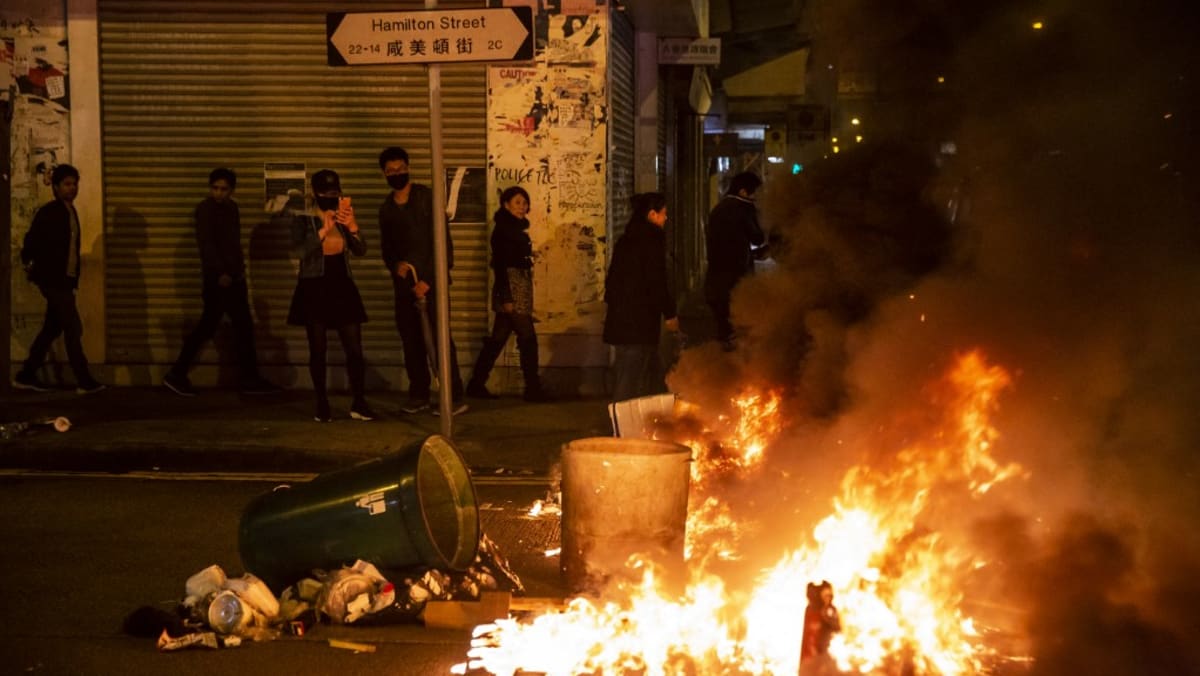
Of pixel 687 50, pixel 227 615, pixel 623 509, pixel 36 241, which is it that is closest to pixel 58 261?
pixel 36 241

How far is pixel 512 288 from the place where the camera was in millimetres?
11555

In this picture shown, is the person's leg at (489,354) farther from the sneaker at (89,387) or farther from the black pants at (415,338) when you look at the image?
the sneaker at (89,387)

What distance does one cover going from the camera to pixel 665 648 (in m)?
5.24

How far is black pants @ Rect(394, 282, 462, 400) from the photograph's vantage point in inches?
430

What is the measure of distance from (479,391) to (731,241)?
2585mm

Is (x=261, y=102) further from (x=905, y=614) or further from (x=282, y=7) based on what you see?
(x=905, y=614)

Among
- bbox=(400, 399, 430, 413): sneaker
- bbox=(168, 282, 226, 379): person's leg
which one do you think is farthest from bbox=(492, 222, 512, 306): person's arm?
bbox=(168, 282, 226, 379): person's leg

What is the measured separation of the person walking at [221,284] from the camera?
37.9 ft

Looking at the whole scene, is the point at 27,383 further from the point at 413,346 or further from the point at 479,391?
the point at 479,391

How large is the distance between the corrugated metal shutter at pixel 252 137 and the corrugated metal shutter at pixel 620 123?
131 centimetres

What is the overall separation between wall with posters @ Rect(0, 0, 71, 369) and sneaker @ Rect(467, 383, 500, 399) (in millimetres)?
3935

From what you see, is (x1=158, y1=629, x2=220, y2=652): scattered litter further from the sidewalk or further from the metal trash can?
the sidewalk

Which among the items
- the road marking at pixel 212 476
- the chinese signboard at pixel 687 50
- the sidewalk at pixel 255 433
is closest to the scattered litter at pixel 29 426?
the sidewalk at pixel 255 433

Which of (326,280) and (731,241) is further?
(731,241)
